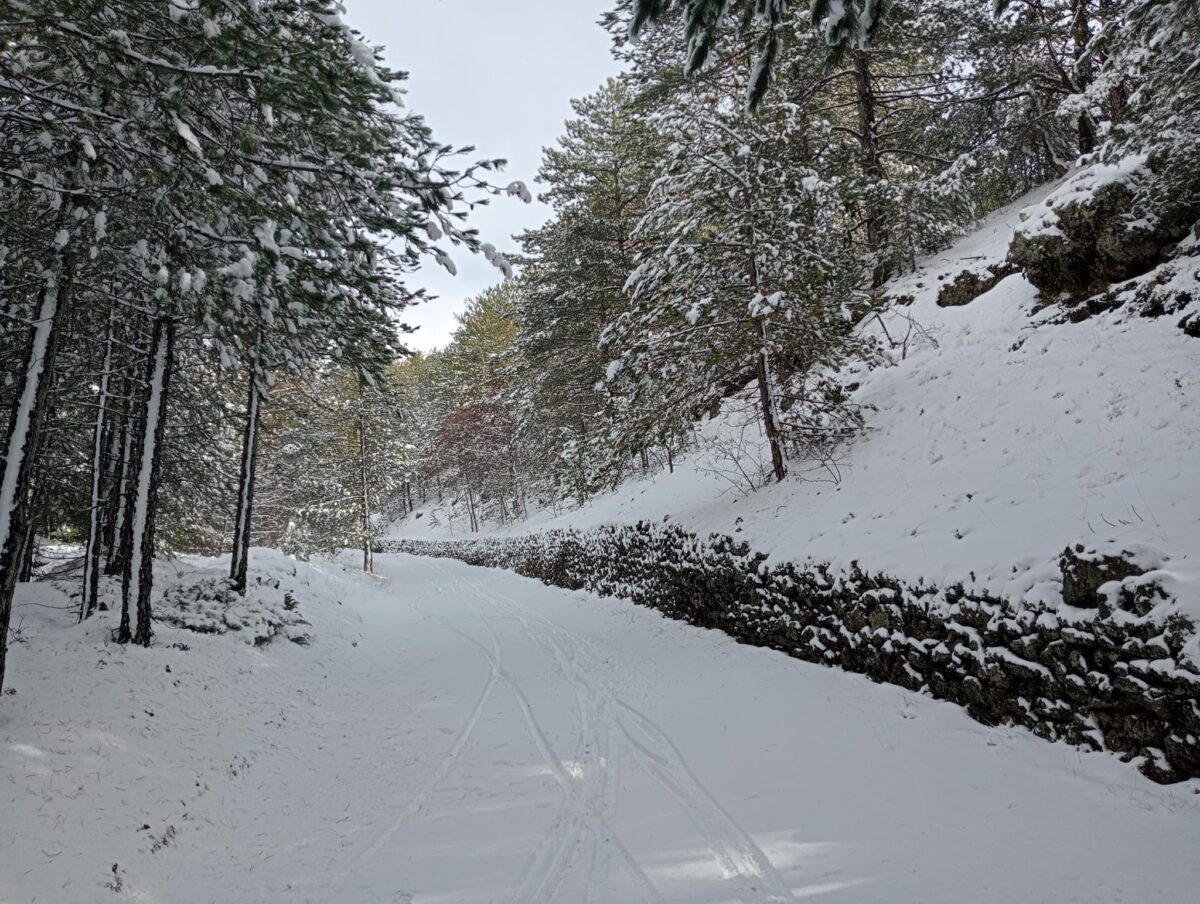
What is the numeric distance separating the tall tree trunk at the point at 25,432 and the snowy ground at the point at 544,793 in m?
1.09

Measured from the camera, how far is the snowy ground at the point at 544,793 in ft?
10.7

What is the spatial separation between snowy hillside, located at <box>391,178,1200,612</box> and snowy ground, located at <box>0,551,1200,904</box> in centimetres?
143

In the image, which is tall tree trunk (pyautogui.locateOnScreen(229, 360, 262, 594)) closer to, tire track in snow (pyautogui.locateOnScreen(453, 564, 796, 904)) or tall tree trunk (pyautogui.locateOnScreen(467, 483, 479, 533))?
tire track in snow (pyautogui.locateOnScreen(453, 564, 796, 904))

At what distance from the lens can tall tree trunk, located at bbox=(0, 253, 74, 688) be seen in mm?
4418

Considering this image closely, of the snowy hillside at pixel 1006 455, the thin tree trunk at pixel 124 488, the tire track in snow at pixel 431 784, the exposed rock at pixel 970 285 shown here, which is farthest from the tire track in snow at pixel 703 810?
the exposed rock at pixel 970 285

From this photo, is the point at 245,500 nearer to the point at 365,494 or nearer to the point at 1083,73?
the point at 365,494

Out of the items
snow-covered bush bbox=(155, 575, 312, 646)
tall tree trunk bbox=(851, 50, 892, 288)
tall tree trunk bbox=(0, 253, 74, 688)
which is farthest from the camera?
tall tree trunk bbox=(851, 50, 892, 288)

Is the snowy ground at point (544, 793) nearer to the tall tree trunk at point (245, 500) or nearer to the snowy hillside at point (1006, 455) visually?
the snowy hillside at point (1006, 455)

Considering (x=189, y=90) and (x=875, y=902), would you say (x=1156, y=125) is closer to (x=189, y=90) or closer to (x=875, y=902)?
(x=875, y=902)

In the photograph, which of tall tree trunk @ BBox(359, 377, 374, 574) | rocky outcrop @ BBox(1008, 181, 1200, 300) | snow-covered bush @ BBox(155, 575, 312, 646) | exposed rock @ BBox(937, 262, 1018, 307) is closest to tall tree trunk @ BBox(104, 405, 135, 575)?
snow-covered bush @ BBox(155, 575, 312, 646)

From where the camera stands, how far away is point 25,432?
4.56m

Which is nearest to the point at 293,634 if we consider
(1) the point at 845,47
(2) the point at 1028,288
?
(1) the point at 845,47

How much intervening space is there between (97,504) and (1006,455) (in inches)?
424

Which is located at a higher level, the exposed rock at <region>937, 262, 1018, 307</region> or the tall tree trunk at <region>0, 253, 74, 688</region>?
the exposed rock at <region>937, 262, 1018, 307</region>
